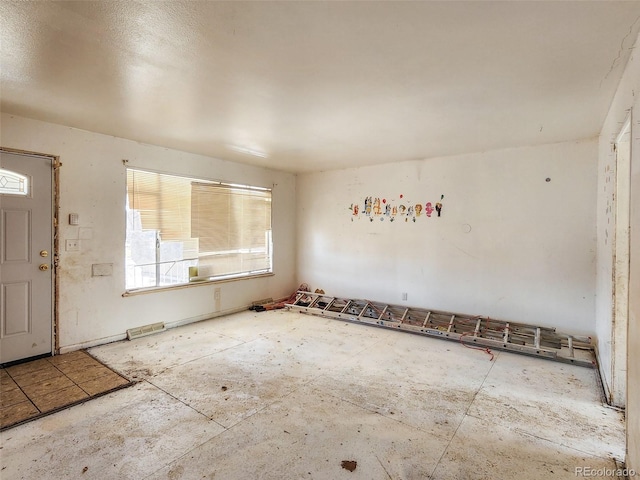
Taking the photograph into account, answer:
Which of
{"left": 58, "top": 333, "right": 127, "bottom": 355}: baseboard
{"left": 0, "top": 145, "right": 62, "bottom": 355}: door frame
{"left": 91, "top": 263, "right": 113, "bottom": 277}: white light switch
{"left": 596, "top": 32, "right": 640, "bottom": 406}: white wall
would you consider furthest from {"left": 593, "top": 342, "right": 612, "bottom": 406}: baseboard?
{"left": 0, "top": 145, "right": 62, "bottom": 355}: door frame

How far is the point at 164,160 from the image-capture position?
432 centimetres

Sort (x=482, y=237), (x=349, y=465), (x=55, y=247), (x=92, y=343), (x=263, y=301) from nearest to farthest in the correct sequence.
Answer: (x=349, y=465)
(x=55, y=247)
(x=92, y=343)
(x=482, y=237)
(x=263, y=301)

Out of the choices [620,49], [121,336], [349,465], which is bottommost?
[349,465]

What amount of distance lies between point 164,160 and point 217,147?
0.75 metres

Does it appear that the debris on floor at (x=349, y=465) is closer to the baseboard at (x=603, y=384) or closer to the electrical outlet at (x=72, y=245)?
the baseboard at (x=603, y=384)

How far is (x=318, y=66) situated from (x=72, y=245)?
3363mm

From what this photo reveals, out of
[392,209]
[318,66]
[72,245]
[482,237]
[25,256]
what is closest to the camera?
[318,66]

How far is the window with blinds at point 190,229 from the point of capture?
412 cm

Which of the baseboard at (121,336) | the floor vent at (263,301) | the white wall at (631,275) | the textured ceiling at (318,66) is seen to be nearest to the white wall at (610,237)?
the white wall at (631,275)

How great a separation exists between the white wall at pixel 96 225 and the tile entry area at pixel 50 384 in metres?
0.40

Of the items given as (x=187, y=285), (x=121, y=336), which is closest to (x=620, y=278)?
(x=187, y=285)

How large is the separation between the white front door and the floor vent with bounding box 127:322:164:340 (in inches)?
30.6

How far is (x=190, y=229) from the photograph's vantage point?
15.1ft

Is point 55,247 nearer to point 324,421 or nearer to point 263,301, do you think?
point 263,301
